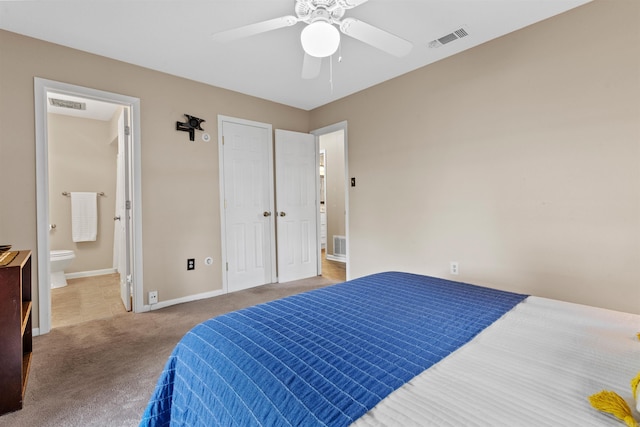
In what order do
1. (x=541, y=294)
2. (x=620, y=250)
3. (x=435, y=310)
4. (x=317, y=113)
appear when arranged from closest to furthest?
1. (x=435, y=310)
2. (x=620, y=250)
3. (x=541, y=294)
4. (x=317, y=113)

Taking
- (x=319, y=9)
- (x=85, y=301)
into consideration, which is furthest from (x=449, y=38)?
(x=85, y=301)

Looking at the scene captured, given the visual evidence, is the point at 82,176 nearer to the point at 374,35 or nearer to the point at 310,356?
the point at 374,35

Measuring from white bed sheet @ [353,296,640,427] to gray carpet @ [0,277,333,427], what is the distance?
1.47 m

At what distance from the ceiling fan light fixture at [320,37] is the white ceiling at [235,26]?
0.63m

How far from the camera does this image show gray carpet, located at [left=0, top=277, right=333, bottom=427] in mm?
1502

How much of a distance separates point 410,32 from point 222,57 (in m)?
1.65

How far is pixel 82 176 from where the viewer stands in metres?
4.51

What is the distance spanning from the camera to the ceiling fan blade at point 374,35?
1680 millimetres

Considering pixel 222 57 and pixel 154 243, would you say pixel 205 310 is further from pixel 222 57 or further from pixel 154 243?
pixel 222 57

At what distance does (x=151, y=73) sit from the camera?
2.99 metres

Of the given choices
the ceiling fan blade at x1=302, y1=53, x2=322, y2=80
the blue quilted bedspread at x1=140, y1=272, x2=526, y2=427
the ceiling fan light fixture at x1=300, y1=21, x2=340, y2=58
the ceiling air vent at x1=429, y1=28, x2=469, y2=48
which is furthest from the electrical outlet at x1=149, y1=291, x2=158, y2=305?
the ceiling air vent at x1=429, y1=28, x2=469, y2=48

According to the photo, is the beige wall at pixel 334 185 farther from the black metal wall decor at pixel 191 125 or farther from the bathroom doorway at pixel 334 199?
the black metal wall decor at pixel 191 125

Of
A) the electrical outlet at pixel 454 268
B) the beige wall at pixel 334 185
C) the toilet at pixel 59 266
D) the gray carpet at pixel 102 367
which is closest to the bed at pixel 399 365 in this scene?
the gray carpet at pixel 102 367

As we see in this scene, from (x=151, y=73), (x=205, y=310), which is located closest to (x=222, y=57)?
(x=151, y=73)
